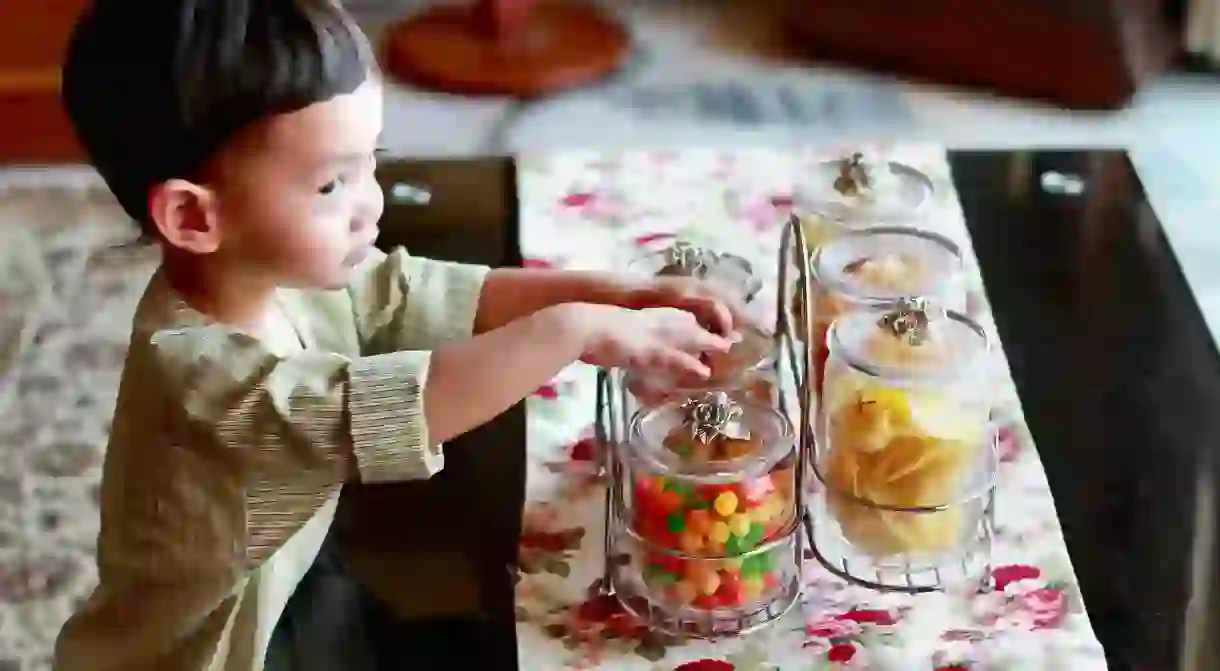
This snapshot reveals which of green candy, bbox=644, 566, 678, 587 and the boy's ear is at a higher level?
the boy's ear

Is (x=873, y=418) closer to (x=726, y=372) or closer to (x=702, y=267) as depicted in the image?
(x=726, y=372)

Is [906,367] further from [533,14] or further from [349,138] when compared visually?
[533,14]

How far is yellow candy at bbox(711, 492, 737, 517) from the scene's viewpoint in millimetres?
930

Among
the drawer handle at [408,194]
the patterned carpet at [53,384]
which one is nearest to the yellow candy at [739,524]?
the drawer handle at [408,194]

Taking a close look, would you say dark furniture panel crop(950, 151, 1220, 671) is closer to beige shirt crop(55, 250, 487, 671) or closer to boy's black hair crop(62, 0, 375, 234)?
beige shirt crop(55, 250, 487, 671)

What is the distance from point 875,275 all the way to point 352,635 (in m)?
0.45

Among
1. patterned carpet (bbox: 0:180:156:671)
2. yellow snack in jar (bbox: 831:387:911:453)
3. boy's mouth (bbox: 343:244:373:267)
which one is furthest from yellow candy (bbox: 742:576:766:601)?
patterned carpet (bbox: 0:180:156:671)

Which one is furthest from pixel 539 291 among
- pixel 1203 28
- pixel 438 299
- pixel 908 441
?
pixel 1203 28

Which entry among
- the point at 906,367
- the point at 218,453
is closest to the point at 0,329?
the point at 218,453

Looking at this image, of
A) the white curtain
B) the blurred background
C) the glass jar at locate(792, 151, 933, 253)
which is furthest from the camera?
the white curtain

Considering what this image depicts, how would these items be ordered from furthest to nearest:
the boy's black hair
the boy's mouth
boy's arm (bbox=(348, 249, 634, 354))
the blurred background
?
the blurred background
boy's arm (bbox=(348, 249, 634, 354))
the boy's mouth
the boy's black hair

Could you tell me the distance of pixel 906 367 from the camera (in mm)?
985

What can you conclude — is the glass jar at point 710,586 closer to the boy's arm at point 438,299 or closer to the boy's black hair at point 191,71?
the boy's arm at point 438,299

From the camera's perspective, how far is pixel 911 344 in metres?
1.00
